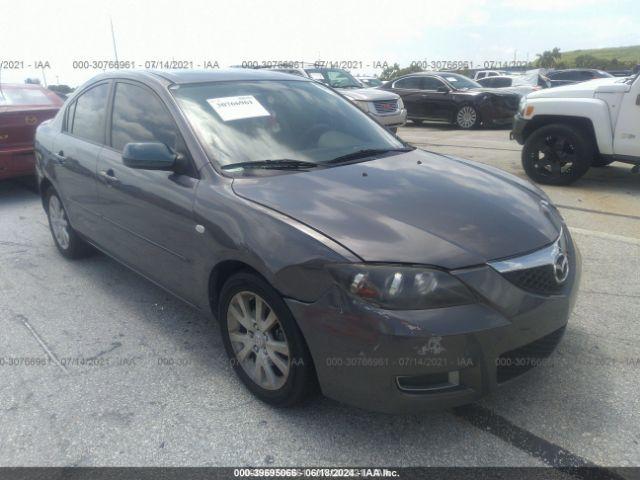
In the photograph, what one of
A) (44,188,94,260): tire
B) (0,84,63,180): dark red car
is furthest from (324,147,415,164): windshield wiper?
(0,84,63,180): dark red car

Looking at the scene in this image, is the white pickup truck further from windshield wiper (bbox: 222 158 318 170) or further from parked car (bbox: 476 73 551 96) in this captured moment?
parked car (bbox: 476 73 551 96)

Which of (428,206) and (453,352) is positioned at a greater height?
(428,206)

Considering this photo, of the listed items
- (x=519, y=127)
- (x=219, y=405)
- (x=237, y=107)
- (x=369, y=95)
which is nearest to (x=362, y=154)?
(x=237, y=107)

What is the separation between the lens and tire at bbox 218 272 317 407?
2.42m

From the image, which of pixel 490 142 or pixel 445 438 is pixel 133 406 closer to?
pixel 445 438

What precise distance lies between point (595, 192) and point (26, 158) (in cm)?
743

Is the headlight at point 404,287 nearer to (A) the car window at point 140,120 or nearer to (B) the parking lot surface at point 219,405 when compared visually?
(B) the parking lot surface at point 219,405

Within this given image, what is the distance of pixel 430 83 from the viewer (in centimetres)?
1552

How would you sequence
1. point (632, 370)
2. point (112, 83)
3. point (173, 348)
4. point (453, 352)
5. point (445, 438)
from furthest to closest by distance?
point (112, 83)
point (173, 348)
point (632, 370)
point (445, 438)
point (453, 352)

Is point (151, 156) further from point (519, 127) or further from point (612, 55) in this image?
point (612, 55)

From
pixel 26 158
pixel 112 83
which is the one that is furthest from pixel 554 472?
pixel 26 158

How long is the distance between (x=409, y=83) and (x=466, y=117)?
7.03 ft

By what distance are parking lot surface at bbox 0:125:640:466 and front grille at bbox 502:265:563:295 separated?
0.43 m

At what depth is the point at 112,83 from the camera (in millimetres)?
4027
